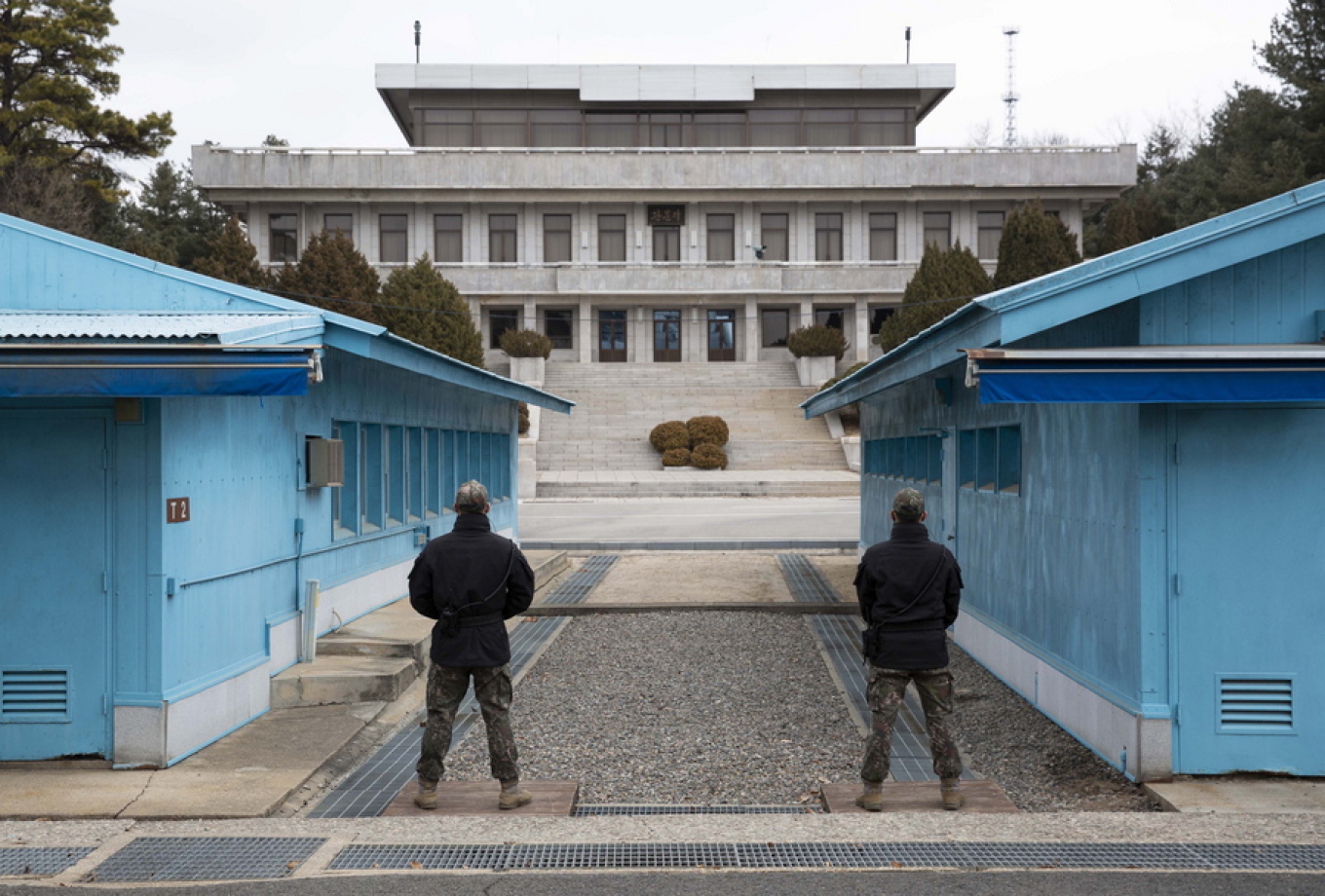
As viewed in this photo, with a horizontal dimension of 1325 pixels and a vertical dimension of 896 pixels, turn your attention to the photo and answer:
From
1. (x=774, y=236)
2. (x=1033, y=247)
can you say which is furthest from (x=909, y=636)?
(x=774, y=236)

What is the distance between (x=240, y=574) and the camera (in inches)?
362

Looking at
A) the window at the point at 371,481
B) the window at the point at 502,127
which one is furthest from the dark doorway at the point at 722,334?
the window at the point at 371,481

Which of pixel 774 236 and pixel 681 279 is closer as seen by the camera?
pixel 681 279

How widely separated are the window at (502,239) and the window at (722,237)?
9.30m

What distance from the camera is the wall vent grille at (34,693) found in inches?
311

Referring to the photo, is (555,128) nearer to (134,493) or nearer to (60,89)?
(60,89)

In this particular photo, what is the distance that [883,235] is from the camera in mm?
59031

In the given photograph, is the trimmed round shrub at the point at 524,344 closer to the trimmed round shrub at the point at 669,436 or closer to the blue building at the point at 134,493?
the trimmed round shrub at the point at 669,436

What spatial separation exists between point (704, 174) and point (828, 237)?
670 cm

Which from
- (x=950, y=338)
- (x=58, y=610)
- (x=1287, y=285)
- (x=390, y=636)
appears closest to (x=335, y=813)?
(x=58, y=610)

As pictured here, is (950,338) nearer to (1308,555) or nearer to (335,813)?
(1308,555)

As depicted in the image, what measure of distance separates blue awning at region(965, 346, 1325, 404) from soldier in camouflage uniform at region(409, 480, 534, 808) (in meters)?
2.79

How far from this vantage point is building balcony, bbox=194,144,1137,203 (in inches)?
2229

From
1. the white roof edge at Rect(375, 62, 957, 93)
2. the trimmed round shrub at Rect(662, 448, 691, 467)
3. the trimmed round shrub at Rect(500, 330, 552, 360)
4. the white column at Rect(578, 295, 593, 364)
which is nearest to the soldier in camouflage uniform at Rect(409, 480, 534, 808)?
the trimmed round shrub at Rect(662, 448, 691, 467)
